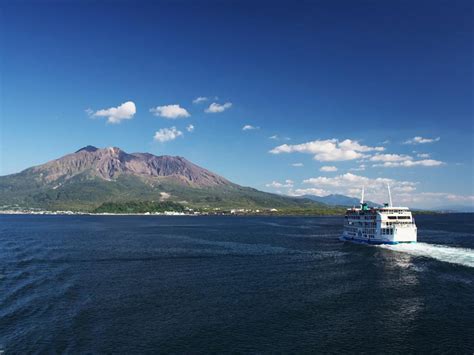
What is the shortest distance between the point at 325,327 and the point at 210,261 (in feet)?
194

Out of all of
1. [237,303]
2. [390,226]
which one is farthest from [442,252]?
[237,303]

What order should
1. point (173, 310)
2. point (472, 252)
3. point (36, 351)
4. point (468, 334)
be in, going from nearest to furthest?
point (36, 351) < point (468, 334) < point (173, 310) < point (472, 252)

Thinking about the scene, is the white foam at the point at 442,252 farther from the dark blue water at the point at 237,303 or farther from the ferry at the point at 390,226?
the ferry at the point at 390,226

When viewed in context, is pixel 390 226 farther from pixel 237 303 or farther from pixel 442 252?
pixel 237 303

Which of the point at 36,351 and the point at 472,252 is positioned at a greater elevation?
the point at 472,252

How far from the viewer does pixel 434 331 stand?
53156 millimetres

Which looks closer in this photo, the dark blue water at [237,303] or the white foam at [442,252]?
the dark blue water at [237,303]

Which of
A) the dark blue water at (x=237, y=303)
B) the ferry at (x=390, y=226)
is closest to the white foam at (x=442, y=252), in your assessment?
the dark blue water at (x=237, y=303)

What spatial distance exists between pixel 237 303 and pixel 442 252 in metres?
89.5

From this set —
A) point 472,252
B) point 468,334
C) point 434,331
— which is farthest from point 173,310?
point 472,252

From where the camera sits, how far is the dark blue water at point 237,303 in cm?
4919

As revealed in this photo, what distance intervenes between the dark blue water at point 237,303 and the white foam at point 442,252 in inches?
37.9

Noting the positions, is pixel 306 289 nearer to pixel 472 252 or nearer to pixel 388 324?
pixel 388 324

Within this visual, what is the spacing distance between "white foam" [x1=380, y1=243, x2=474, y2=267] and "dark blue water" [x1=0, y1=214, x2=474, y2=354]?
0.96m
